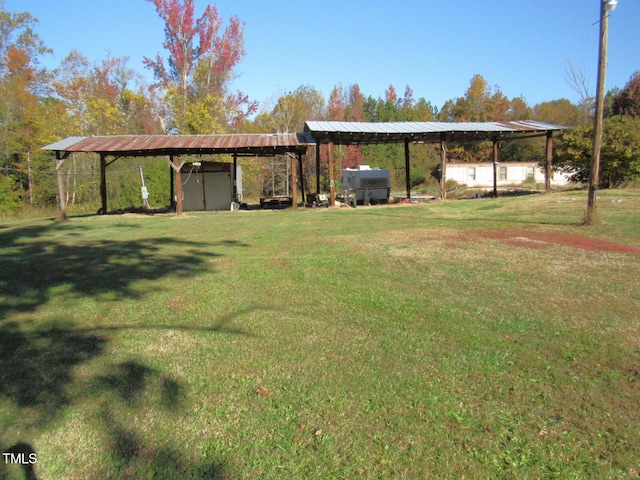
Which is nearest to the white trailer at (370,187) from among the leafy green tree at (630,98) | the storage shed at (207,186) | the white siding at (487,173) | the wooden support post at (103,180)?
the storage shed at (207,186)

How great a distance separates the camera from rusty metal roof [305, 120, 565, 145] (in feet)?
73.8

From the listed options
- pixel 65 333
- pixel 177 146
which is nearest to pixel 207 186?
pixel 177 146

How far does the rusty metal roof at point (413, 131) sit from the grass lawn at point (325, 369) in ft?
50.4

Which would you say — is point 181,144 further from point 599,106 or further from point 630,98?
point 630,98

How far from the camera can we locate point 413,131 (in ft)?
75.0

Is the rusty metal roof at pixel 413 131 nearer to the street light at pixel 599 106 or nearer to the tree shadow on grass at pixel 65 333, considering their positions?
the street light at pixel 599 106

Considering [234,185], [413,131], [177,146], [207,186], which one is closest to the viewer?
[177,146]

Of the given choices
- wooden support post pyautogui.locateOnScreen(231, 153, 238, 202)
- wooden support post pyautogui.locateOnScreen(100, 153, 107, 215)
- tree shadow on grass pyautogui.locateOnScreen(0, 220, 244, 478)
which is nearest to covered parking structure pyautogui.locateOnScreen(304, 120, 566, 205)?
wooden support post pyautogui.locateOnScreen(231, 153, 238, 202)

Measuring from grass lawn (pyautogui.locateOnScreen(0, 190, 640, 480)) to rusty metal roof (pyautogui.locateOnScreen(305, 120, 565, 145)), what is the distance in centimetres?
1535

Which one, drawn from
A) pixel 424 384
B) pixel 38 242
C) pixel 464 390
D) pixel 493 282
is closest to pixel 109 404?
pixel 424 384

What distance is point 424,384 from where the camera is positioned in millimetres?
3520

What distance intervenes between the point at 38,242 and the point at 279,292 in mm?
8688

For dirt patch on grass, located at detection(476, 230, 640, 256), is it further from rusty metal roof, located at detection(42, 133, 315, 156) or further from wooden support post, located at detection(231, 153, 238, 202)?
wooden support post, located at detection(231, 153, 238, 202)

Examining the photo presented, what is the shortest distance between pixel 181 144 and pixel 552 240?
16.5 m
